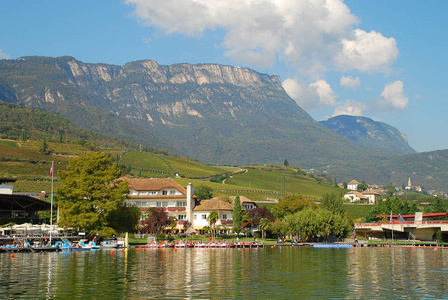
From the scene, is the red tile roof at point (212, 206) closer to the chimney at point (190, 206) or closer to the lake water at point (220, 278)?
the chimney at point (190, 206)

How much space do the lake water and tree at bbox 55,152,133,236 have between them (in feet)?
56.7

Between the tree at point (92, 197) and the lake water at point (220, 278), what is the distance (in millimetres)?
17293

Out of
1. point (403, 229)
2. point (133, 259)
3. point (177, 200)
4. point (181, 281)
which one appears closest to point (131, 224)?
point (133, 259)

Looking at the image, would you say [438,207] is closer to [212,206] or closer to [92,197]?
[212,206]

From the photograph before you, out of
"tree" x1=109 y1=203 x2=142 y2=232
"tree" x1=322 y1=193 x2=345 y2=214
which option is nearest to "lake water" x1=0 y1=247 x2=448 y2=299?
"tree" x1=109 y1=203 x2=142 y2=232

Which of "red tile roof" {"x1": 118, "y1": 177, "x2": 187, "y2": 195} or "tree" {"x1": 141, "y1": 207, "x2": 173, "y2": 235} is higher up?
"red tile roof" {"x1": 118, "y1": 177, "x2": 187, "y2": 195}

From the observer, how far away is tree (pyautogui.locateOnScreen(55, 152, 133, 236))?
74750mm

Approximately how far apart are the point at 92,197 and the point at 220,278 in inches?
1655

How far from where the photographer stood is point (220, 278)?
40219 millimetres

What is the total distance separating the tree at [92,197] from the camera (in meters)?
74.8

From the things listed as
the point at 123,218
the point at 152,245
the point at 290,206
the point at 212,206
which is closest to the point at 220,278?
the point at 123,218

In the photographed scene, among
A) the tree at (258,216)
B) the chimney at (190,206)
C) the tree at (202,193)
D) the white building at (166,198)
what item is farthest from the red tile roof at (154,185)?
the tree at (202,193)

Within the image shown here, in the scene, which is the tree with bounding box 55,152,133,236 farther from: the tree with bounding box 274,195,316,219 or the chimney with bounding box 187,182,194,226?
the tree with bounding box 274,195,316,219

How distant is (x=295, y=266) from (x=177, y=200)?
227 ft
